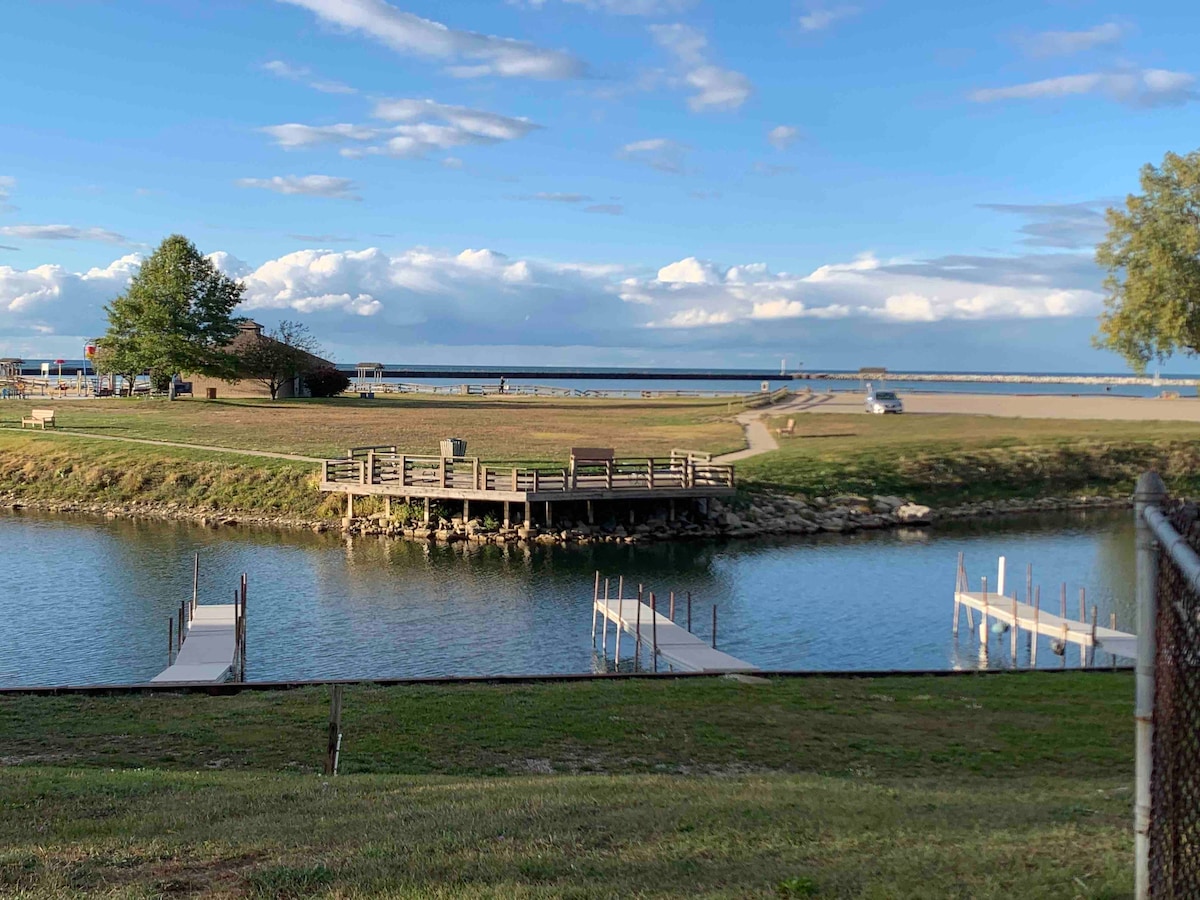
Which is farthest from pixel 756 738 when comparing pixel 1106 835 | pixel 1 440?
pixel 1 440

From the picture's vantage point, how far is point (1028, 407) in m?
102

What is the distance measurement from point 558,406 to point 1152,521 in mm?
97429

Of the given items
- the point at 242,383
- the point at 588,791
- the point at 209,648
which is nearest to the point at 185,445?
the point at 209,648

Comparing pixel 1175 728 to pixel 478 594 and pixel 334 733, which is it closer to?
pixel 334 733

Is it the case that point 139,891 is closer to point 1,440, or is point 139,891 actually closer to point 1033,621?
point 1033,621

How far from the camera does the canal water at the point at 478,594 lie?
25484 millimetres

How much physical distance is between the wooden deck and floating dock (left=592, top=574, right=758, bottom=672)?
44.6ft

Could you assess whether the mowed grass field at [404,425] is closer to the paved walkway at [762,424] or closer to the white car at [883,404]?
the paved walkway at [762,424]

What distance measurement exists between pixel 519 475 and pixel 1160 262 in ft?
99.3

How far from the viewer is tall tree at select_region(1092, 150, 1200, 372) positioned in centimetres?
4881

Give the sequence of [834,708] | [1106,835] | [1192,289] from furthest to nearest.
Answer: [1192,289] < [834,708] < [1106,835]

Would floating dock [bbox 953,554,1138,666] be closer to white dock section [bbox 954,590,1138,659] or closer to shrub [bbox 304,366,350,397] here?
white dock section [bbox 954,590,1138,659]

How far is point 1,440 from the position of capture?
198 ft

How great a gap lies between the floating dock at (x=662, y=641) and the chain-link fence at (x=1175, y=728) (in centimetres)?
1500
